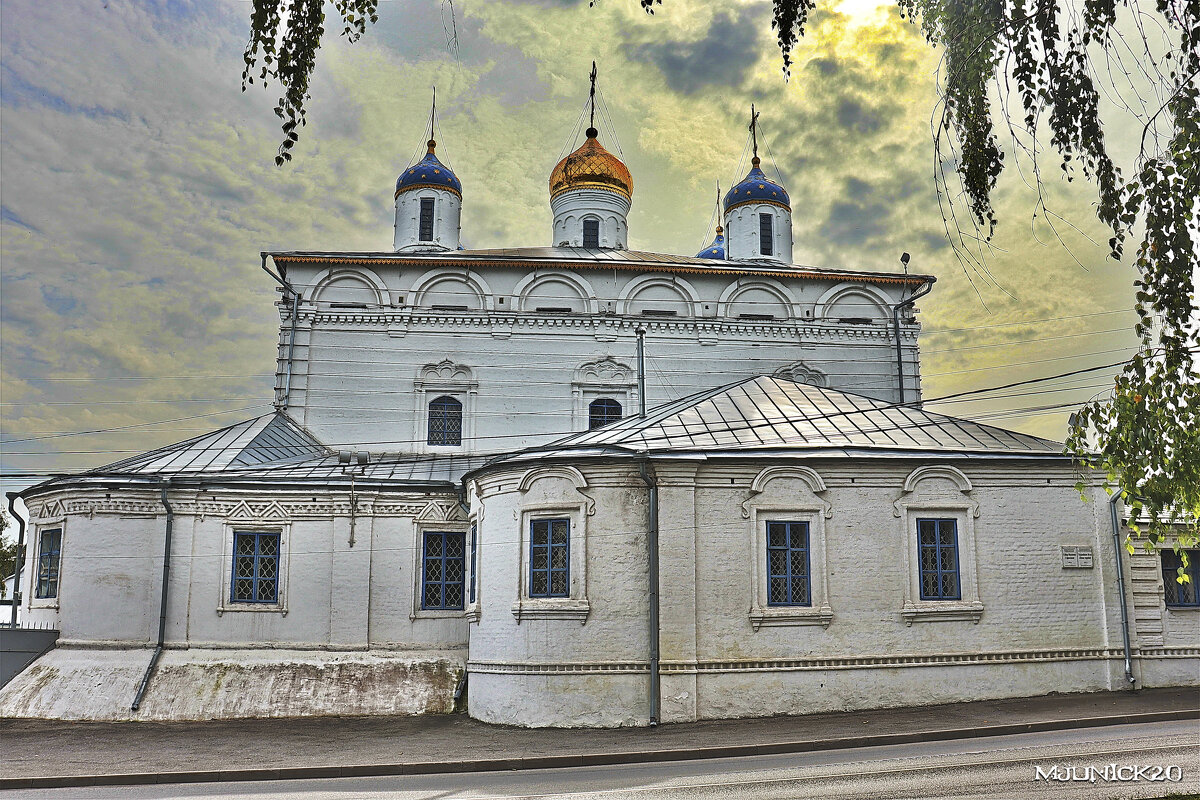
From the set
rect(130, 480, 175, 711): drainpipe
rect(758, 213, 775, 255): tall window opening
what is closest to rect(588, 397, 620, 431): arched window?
rect(758, 213, 775, 255): tall window opening

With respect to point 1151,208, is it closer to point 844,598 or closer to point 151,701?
point 844,598

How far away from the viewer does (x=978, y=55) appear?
574cm

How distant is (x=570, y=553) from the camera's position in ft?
45.1

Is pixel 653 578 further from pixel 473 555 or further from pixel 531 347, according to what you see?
pixel 531 347

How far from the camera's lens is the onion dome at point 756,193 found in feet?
86.1

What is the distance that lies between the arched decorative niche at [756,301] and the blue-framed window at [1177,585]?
Answer: 956 cm

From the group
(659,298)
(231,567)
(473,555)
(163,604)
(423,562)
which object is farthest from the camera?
(659,298)

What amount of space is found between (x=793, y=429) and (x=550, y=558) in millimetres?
4312

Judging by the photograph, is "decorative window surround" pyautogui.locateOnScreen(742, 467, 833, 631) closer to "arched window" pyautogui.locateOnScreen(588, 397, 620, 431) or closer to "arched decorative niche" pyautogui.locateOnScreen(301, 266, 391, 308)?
"arched window" pyautogui.locateOnScreen(588, 397, 620, 431)

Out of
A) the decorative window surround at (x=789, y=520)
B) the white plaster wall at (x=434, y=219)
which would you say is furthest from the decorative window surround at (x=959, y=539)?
the white plaster wall at (x=434, y=219)

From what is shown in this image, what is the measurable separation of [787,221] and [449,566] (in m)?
14.5

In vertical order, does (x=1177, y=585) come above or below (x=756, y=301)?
below

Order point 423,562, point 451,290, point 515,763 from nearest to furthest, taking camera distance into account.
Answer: point 515,763 < point 423,562 < point 451,290

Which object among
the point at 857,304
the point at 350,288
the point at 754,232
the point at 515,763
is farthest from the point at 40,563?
the point at 754,232
